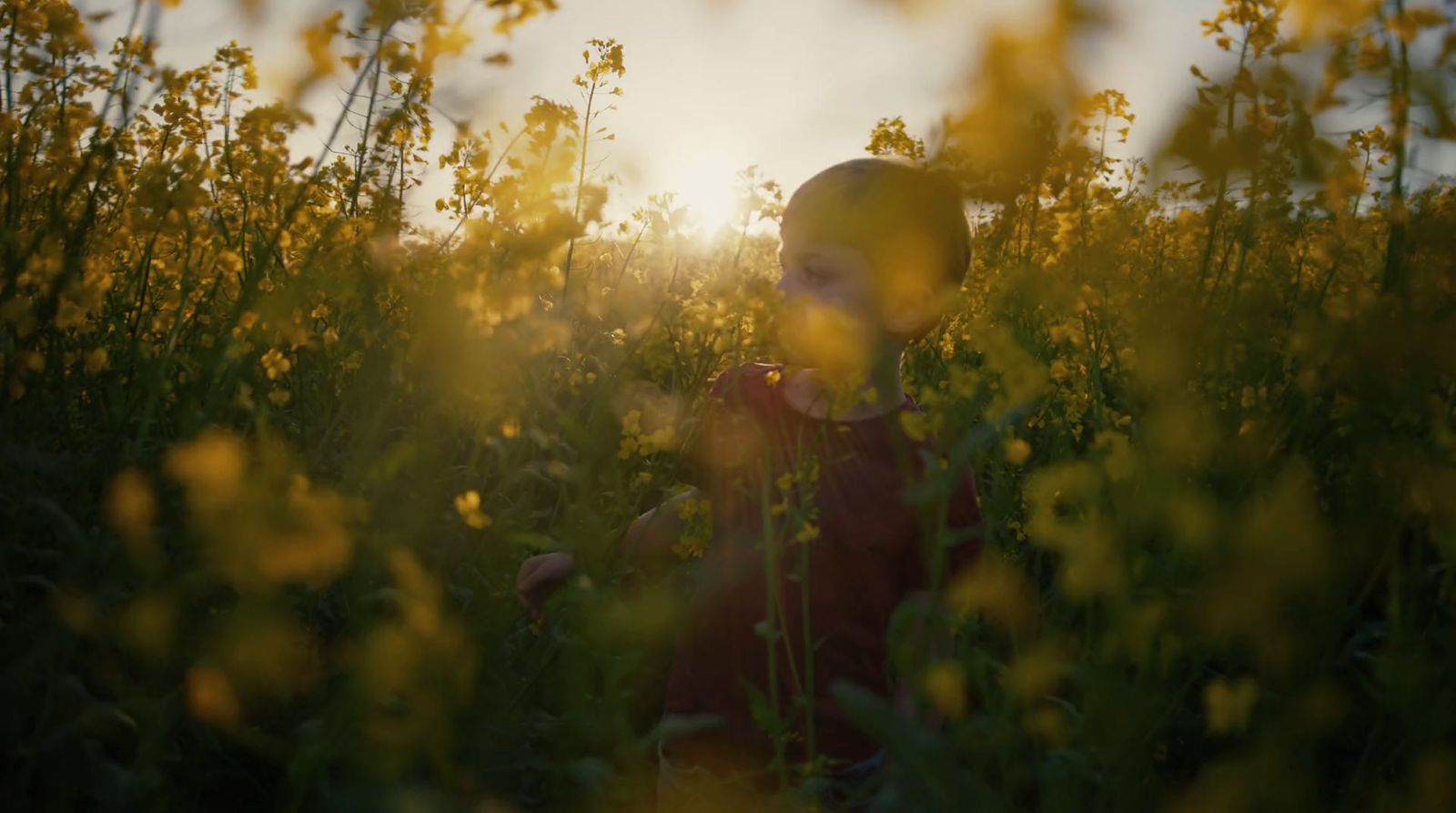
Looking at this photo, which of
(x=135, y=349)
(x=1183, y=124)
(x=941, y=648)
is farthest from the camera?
(x=135, y=349)

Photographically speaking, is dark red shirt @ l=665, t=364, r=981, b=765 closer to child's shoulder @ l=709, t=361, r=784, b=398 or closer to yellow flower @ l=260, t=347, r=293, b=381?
child's shoulder @ l=709, t=361, r=784, b=398

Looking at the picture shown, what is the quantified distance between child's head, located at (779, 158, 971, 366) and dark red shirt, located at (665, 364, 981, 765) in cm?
20

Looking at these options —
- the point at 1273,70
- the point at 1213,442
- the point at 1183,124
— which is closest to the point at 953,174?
the point at 1183,124

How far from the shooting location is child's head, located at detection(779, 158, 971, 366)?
5.63 feet

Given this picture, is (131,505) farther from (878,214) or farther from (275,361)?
(878,214)

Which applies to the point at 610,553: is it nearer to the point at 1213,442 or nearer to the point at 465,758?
the point at 465,758

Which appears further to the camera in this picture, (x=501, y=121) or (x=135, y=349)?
(x=501, y=121)

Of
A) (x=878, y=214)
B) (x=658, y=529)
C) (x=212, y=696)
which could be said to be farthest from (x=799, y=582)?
(x=212, y=696)

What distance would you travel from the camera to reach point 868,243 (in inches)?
70.9

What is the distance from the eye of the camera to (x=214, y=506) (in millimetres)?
1109

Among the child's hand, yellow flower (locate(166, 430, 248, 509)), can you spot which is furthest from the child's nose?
yellow flower (locate(166, 430, 248, 509))

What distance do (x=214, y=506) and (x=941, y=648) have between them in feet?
3.54

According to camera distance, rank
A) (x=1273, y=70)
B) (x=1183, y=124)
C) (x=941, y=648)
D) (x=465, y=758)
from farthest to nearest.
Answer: (x=941, y=648) < (x=1273, y=70) < (x=465, y=758) < (x=1183, y=124)

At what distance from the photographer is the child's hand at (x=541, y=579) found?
5.68ft
